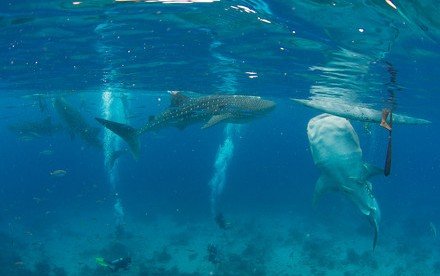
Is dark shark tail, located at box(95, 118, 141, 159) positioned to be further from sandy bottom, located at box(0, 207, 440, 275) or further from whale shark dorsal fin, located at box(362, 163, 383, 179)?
sandy bottom, located at box(0, 207, 440, 275)

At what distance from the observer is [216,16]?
423 inches

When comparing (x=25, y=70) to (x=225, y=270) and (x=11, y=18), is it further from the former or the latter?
(x=225, y=270)

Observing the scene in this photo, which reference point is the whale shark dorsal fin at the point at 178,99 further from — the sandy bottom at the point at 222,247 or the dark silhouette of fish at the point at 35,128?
the dark silhouette of fish at the point at 35,128

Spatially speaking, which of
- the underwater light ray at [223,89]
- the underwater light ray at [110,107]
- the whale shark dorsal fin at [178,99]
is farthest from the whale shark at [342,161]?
the underwater light ray at [110,107]

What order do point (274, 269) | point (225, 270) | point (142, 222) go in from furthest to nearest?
point (142, 222)
point (274, 269)
point (225, 270)

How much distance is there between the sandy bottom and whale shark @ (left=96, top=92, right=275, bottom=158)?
720cm

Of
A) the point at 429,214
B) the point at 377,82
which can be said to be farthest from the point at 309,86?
the point at 429,214

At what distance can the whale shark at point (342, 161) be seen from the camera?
829 centimetres

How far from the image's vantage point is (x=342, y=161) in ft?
27.1

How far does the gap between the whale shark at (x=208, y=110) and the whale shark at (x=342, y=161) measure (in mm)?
1514

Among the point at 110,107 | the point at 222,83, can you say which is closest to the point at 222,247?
the point at 222,83

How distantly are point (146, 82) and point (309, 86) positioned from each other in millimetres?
11217

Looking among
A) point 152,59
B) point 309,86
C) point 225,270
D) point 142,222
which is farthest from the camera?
point 142,222

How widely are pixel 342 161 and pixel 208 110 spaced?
357cm
